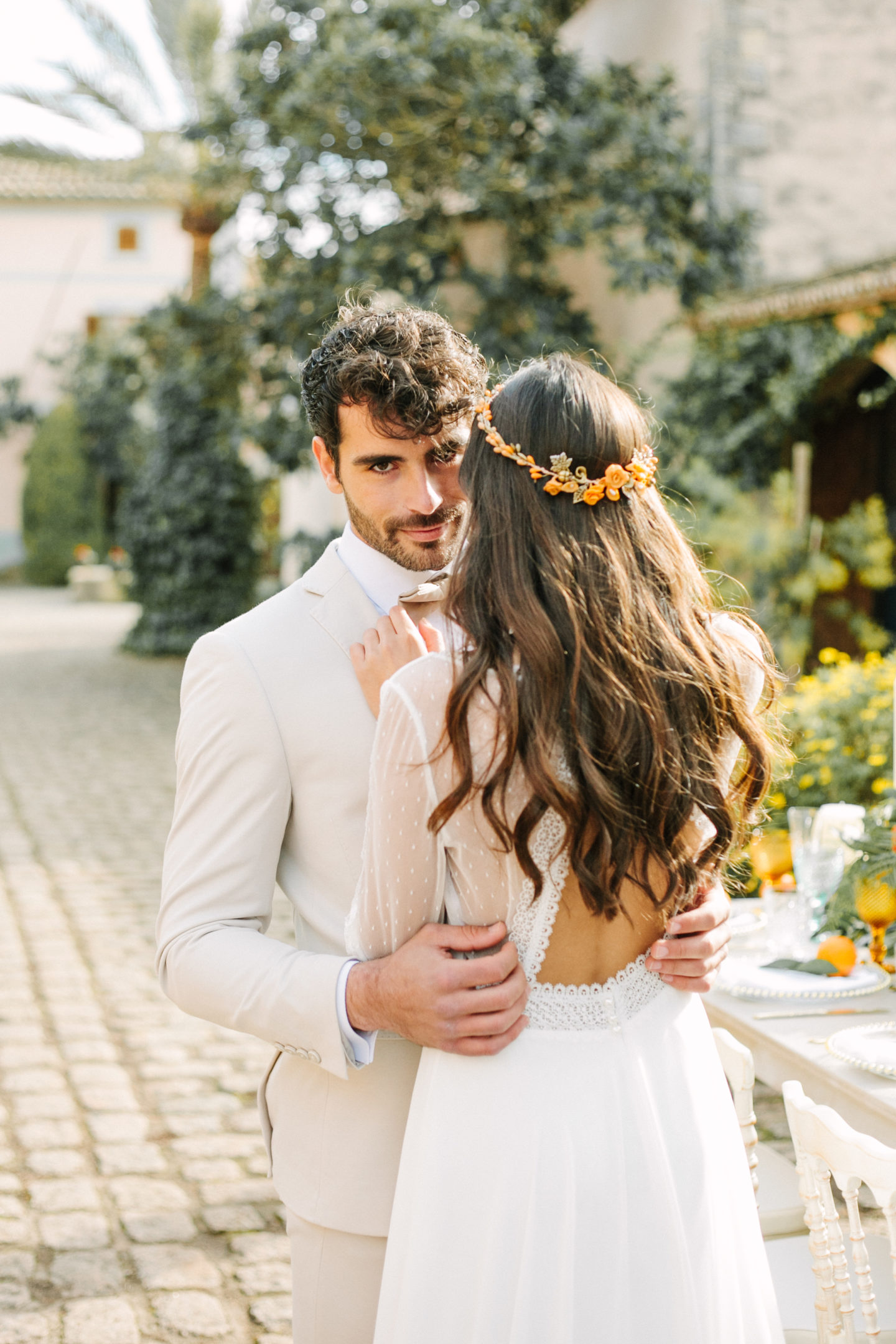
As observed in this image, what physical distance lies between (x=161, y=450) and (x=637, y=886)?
1529 centimetres

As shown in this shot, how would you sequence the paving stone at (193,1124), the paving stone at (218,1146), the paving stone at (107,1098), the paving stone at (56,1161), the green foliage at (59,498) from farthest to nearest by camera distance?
the green foliage at (59,498), the paving stone at (107,1098), the paving stone at (193,1124), the paving stone at (218,1146), the paving stone at (56,1161)

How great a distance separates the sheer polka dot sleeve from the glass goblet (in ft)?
5.43

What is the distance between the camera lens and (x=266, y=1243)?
3.49 metres

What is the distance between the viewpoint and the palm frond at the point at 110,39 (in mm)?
14812

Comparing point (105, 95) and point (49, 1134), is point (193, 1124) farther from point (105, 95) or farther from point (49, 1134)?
point (105, 95)

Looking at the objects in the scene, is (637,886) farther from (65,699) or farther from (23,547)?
(23,547)

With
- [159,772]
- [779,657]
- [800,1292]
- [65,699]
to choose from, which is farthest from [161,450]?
[800,1292]

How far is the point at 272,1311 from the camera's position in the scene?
3156 mm

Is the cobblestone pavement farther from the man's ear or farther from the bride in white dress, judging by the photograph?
the man's ear

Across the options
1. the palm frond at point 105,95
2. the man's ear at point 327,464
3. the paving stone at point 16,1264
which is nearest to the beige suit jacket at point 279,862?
the man's ear at point 327,464

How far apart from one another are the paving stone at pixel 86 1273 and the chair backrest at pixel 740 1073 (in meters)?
1.72

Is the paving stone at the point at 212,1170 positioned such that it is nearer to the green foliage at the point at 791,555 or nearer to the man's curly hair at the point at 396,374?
the man's curly hair at the point at 396,374

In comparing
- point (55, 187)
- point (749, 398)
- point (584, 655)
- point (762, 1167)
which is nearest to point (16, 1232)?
point (762, 1167)

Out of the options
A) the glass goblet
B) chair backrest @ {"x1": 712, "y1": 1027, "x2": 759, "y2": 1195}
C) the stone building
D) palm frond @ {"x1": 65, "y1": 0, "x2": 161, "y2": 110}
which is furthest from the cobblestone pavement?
the stone building
